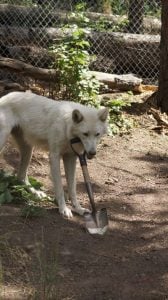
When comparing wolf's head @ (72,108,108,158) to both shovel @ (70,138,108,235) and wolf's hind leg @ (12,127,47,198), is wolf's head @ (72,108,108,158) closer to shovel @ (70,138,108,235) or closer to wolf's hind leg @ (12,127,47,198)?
shovel @ (70,138,108,235)

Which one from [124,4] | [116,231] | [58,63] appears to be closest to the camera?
[116,231]

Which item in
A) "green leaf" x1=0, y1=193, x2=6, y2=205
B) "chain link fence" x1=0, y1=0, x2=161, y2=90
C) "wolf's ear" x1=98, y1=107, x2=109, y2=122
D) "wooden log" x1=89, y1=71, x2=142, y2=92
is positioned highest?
"wolf's ear" x1=98, y1=107, x2=109, y2=122

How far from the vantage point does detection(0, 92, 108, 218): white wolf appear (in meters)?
6.15

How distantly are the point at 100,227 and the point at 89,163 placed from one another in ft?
7.88

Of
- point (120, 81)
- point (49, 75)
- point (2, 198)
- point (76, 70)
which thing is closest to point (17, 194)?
point (2, 198)

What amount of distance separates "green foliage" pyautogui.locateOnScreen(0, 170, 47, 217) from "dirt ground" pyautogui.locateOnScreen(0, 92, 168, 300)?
12 centimetres

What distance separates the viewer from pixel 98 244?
5859mm

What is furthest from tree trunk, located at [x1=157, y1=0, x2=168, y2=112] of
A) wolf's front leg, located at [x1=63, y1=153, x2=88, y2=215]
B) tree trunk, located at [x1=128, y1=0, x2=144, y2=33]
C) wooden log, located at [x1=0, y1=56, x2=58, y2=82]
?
wolf's front leg, located at [x1=63, y1=153, x2=88, y2=215]

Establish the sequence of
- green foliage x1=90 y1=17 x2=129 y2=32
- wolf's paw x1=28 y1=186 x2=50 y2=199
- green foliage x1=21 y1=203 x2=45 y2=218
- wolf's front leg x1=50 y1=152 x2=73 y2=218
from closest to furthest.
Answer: green foliage x1=21 y1=203 x2=45 y2=218 < wolf's front leg x1=50 y1=152 x2=73 y2=218 < wolf's paw x1=28 y1=186 x2=50 y2=199 < green foliage x1=90 y1=17 x2=129 y2=32

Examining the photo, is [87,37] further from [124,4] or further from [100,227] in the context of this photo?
[100,227]

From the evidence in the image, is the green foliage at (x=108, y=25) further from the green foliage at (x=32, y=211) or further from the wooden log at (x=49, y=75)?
the green foliage at (x=32, y=211)

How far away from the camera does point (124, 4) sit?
14156mm

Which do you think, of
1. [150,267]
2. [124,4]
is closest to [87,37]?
[124,4]

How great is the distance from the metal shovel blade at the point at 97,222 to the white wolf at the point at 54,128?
29 cm
